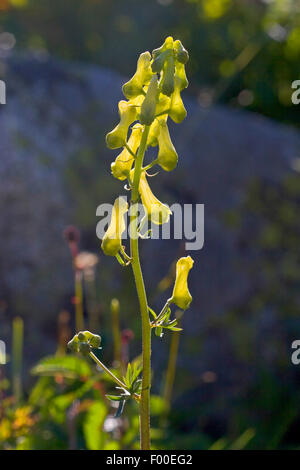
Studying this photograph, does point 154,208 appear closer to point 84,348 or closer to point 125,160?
point 125,160

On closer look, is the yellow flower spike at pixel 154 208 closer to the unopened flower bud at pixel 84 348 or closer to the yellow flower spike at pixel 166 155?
the yellow flower spike at pixel 166 155

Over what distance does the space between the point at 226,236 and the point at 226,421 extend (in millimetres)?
1220

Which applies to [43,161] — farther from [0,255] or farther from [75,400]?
[75,400]

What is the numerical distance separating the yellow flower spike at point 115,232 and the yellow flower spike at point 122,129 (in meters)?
0.14

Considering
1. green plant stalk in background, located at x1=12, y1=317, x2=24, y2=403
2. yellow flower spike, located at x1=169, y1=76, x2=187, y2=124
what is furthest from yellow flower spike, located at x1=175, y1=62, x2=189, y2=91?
green plant stalk in background, located at x1=12, y1=317, x2=24, y2=403

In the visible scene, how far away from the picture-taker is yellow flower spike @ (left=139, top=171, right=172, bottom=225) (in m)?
1.43

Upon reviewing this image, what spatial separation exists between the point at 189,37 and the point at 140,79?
15.0 ft

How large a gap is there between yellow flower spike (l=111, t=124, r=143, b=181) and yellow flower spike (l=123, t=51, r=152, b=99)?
10cm

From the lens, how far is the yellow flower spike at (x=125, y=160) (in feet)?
4.68

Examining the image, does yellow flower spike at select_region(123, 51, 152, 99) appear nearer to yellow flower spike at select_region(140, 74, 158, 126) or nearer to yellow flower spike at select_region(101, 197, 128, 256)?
yellow flower spike at select_region(140, 74, 158, 126)

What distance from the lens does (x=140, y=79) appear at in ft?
4.67

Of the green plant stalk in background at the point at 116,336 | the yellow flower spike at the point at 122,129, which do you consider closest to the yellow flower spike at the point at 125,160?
the yellow flower spike at the point at 122,129

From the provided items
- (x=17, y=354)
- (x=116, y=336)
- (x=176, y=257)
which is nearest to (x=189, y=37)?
(x=176, y=257)

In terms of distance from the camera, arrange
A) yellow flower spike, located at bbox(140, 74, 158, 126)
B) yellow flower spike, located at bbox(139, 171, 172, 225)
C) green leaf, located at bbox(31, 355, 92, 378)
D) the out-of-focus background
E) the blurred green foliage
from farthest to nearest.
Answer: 1. the blurred green foliage
2. the out-of-focus background
3. green leaf, located at bbox(31, 355, 92, 378)
4. yellow flower spike, located at bbox(139, 171, 172, 225)
5. yellow flower spike, located at bbox(140, 74, 158, 126)
